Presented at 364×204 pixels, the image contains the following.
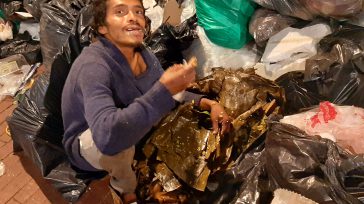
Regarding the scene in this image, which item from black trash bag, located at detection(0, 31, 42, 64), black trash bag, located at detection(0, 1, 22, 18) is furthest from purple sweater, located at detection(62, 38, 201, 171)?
black trash bag, located at detection(0, 1, 22, 18)

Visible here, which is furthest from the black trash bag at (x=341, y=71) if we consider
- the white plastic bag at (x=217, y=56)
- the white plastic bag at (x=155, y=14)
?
the white plastic bag at (x=155, y=14)

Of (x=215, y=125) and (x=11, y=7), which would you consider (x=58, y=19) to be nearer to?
(x=11, y=7)

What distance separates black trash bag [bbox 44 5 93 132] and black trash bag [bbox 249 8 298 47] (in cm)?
101

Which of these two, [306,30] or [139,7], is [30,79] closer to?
[139,7]

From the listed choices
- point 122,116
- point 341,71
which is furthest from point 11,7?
point 341,71

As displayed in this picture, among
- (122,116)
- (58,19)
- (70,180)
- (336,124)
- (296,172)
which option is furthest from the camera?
(58,19)

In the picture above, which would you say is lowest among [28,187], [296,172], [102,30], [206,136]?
[28,187]

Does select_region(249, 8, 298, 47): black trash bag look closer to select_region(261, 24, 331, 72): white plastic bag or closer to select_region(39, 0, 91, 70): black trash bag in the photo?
select_region(261, 24, 331, 72): white plastic bag

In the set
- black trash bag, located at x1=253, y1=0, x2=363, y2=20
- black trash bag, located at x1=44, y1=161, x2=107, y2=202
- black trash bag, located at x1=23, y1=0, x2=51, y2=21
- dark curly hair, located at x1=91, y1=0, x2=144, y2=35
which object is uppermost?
dark curly hair, located at x1=91, y1=0, x2=144, y2=35

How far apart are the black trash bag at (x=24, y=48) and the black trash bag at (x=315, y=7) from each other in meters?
2.01

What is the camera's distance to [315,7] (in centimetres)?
215

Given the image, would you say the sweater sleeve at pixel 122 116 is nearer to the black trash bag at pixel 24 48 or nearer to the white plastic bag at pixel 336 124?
the white plastic bag at pixel 336 124

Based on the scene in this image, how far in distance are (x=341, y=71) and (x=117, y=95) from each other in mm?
1201

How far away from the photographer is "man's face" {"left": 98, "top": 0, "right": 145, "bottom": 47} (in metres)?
1.59
